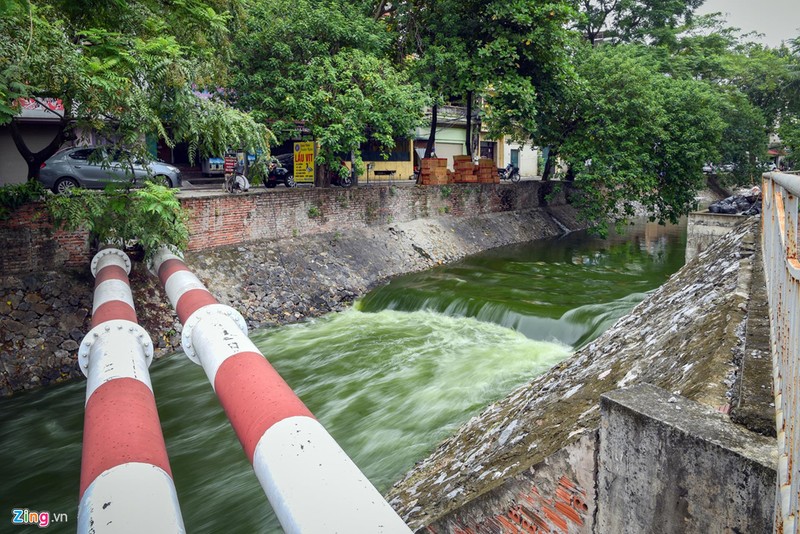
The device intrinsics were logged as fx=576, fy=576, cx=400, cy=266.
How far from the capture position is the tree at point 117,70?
779 centimetres

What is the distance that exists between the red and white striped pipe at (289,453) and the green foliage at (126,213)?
5519 millimetres

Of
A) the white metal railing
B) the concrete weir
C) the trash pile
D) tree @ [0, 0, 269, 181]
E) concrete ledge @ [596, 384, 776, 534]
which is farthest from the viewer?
the trash pile

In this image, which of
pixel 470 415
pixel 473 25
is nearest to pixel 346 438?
pixel 470 415

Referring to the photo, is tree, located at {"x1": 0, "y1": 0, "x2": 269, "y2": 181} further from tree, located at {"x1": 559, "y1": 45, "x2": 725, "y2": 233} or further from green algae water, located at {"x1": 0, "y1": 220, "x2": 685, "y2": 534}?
tree, located at {"x1": 559, "y1": 45, "x2": 725, "y2": 233}

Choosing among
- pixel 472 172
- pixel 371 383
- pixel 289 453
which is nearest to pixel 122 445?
pixel 289 453

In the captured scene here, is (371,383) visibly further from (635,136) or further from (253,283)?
(635,136)

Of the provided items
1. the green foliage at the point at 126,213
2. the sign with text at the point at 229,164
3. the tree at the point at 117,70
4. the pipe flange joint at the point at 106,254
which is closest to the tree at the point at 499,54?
the sign with text at the point at 229,164

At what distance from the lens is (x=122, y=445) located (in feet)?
12.8

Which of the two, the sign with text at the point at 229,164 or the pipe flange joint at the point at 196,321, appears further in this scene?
the sign with text at the point at 229,164

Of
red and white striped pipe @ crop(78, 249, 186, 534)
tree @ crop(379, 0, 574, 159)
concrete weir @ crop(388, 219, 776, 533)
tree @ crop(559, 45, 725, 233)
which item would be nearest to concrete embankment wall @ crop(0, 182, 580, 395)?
tree @ crop(379, 0, 574, 159)

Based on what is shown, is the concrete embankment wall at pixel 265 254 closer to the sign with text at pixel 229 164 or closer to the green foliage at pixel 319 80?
the sign with text at pixel 229 164

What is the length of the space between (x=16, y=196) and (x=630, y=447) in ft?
37.9

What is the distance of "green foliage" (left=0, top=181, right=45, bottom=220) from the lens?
1055cm

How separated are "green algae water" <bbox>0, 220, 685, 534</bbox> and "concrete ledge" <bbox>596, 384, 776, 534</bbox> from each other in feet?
12.1
